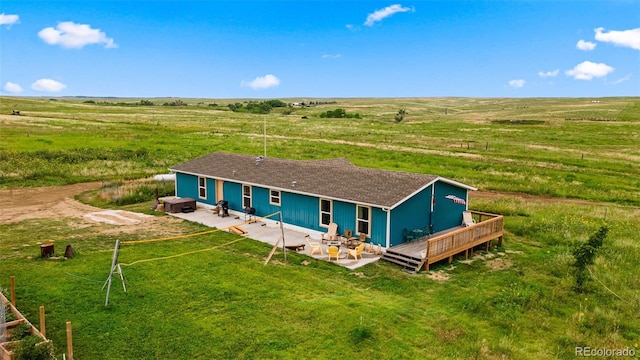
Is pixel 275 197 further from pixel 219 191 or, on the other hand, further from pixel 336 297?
pixel 336 297

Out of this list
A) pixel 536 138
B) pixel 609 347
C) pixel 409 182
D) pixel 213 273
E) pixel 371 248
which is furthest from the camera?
pixel 536 138

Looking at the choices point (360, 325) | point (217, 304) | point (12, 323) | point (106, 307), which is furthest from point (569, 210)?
point (12, 323)

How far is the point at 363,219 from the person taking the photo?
1831cm

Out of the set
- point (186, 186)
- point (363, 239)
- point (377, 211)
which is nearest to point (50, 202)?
point (186, 186)

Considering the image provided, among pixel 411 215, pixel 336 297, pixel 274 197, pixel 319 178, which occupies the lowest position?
pixel 336 297

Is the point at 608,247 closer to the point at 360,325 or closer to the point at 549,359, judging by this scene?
the point at 549,359

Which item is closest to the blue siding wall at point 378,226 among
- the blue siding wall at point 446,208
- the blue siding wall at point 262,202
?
the blue siding wall at point 446,208

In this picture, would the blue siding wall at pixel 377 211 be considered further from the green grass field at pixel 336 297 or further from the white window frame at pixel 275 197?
the green grass field at pixel 336 297

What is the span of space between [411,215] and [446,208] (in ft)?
9.36

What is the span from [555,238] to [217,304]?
15104 millimetres

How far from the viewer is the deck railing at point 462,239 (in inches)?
639

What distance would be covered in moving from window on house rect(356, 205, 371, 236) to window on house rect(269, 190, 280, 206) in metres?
4.76

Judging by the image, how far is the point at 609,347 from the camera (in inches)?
438

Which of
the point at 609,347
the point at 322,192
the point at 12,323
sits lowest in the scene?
the point at 609,347
